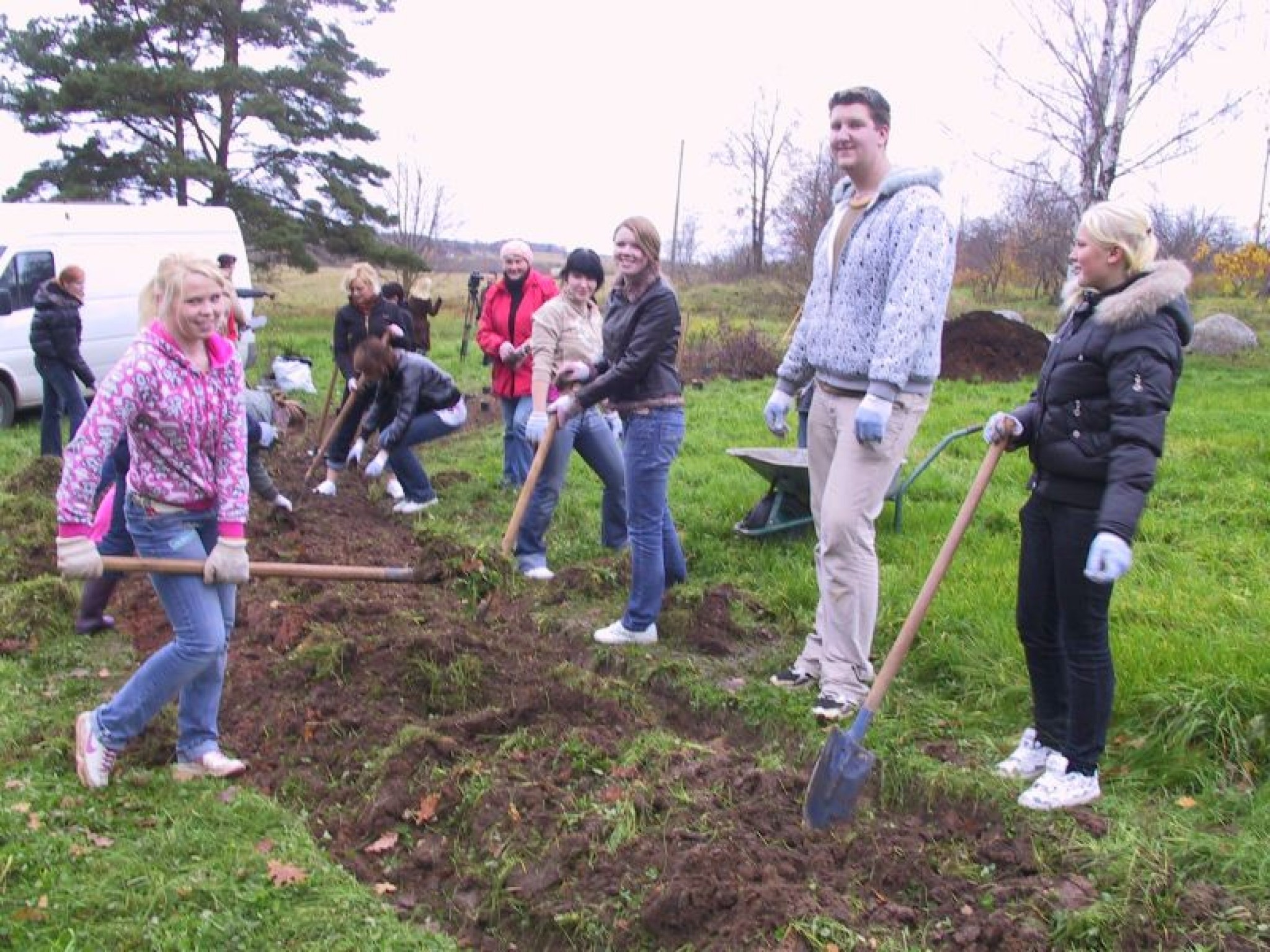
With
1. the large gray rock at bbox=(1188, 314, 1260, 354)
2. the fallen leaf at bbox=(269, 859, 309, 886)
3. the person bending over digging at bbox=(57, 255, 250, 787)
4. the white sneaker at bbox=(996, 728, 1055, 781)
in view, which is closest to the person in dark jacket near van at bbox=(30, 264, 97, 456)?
the person bending over digging at bbox=(57, 255, 250, 787)

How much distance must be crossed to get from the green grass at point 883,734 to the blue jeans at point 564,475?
11.9 inches

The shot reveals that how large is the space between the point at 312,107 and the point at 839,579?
22304mm

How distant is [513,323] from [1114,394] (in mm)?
4965

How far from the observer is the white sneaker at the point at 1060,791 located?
3578 millimetres

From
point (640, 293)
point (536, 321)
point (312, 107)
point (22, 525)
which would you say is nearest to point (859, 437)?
point (640, 293)

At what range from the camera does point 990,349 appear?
52.3ft

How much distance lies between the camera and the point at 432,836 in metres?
3.64

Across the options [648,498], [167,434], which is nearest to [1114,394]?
[648,498]

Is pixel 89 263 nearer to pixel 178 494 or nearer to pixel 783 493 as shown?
pixel 783 493

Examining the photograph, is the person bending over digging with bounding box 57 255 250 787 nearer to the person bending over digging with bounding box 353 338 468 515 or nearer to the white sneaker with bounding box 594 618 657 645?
the white sneaker with bounding box 594 618 657 645

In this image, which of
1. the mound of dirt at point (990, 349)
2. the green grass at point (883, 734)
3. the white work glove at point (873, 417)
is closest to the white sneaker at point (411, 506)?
the green grass at point (883, 734)

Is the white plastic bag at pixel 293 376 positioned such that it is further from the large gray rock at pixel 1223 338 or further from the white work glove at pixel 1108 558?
the large gray rock at pixel 1223 338

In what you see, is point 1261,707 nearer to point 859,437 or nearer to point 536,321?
point 859,437

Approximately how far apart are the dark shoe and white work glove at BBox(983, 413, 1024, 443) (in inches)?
165
